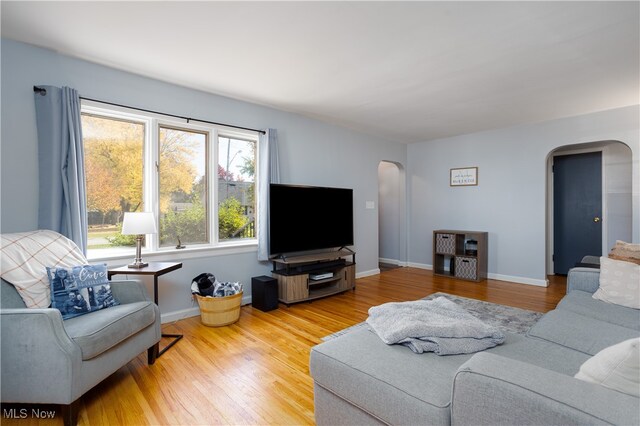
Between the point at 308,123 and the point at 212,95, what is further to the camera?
the point at 308,123

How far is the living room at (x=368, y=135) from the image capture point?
214 centimetres

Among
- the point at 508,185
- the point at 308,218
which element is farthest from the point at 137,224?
the point at 508,185

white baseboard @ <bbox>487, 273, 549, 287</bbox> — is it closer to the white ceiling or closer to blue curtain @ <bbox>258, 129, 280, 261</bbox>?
the white ceiling

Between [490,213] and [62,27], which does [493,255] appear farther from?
[62,27]

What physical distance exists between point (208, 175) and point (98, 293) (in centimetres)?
179

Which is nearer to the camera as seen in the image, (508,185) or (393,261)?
(508,185)

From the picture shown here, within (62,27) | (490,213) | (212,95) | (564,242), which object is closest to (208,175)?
(212,95)

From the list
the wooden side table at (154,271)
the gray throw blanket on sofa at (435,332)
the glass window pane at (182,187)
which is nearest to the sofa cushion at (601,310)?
the gray throw blanket on sofa at (435,332)

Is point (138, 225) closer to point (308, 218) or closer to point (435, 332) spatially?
point (308, 218)

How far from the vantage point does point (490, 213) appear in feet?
17.1

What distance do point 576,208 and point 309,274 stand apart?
4762 millimetres

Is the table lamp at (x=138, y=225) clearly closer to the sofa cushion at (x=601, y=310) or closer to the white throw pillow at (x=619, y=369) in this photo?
the white throw pillow at (x=619, y=369)

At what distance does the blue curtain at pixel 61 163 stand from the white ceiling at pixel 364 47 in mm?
462

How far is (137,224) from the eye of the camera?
2564 mm
